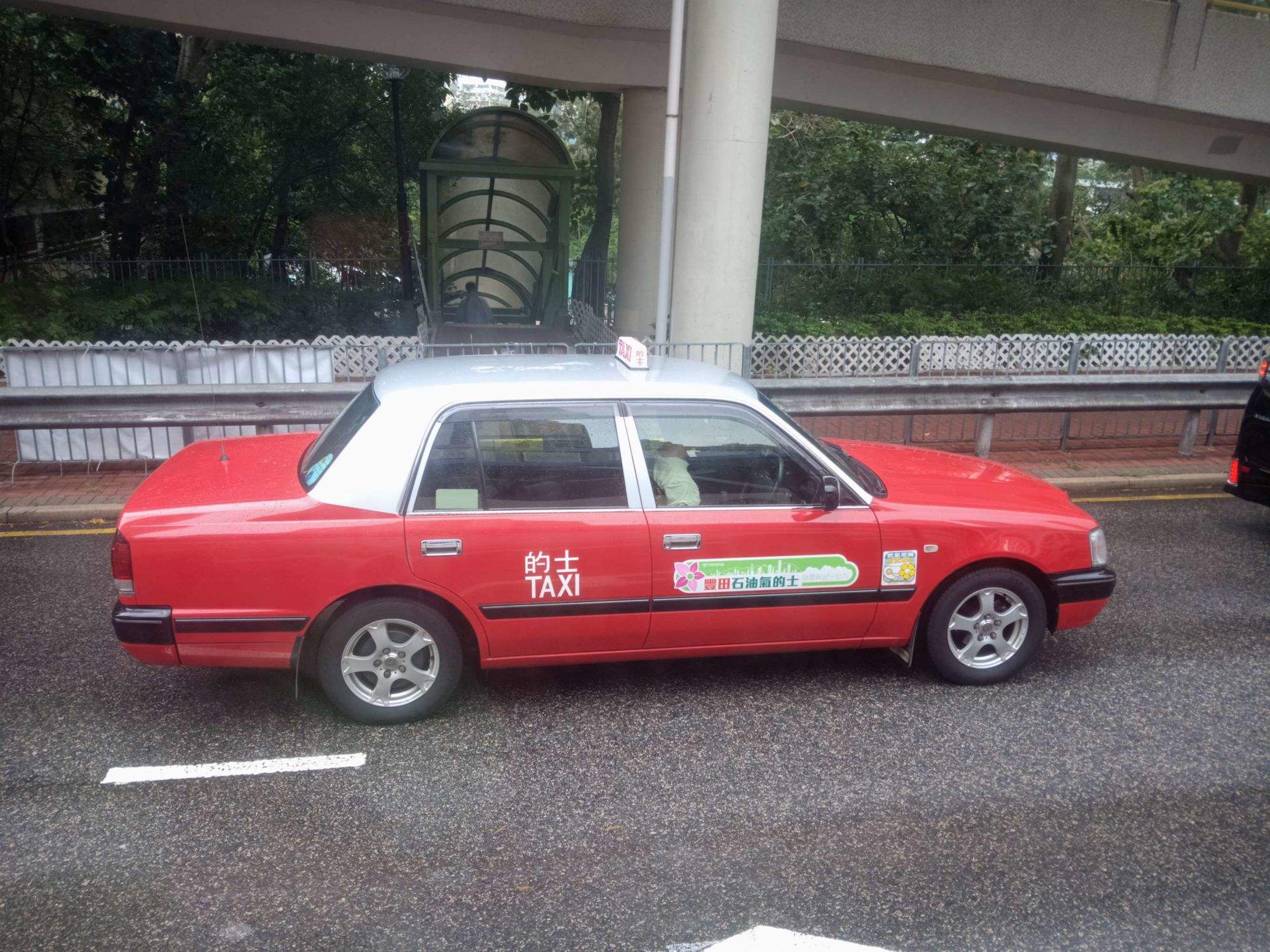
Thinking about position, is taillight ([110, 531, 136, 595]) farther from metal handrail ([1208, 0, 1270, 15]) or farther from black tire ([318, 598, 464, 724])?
metal handrail ([1208, 0, 1270, 15])

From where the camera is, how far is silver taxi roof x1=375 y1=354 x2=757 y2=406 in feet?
16.9

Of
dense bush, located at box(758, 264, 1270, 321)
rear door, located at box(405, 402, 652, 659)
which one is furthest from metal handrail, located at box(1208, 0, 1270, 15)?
rear door, located at box(405, 402, 652, 659)

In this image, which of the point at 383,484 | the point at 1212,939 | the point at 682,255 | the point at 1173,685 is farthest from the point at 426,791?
the point at 682,255

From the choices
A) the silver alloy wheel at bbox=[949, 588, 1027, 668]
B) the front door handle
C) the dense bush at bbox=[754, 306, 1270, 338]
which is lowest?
the silver alloy wheel at bbox=[949, 588, 1027, 668]

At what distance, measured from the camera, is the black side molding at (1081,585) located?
18.1ft

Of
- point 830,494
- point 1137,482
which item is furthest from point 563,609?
point 1137,482

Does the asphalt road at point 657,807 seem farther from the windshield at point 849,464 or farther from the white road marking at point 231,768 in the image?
the windshield at point 849,464

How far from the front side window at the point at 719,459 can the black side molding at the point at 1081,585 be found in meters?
1.39

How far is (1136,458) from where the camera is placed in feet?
34.9

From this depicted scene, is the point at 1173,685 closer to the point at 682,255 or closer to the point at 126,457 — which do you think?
the point at 682,255

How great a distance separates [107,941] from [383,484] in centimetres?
211

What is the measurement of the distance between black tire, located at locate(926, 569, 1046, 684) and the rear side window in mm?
3037

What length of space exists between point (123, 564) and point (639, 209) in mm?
12476

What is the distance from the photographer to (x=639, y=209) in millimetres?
16141
